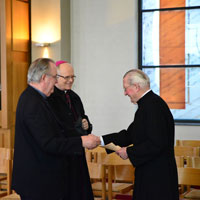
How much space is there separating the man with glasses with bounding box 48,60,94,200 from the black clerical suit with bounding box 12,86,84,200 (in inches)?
31.8

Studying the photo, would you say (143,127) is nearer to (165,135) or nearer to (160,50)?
(165,135)

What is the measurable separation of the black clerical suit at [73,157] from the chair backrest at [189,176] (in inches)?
39.5

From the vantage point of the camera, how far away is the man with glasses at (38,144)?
133 inches

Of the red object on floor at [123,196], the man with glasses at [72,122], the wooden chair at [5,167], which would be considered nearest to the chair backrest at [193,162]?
the red object on floor at [123,196]

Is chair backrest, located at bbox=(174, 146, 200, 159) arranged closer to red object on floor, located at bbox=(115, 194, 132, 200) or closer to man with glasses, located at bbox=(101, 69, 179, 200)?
red object on floor, located at bbox=(115, 194, 132, 200)

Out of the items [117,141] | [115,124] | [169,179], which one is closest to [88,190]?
[117,141]

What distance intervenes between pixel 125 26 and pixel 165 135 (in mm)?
5379

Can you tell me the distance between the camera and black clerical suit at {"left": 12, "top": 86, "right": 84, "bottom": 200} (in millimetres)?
3385

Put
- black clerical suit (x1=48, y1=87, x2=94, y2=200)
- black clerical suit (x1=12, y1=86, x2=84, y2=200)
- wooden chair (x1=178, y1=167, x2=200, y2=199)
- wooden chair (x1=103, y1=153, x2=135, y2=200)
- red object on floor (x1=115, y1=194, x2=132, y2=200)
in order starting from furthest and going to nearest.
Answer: red object on floor (x1=115, y1=194, x2=132, y2=200) → wooden chair (x1=103, y1=153, x2=135, y2=200) → wooden chair (x1=178, y1=167, x2=200, y2=199) → black clerical suit (x1=48, y1=87, x2=94, y2=200) → black clerical suit (x1=12, y1=86, x2=84, y2=200)

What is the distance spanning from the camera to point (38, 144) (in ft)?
11.2

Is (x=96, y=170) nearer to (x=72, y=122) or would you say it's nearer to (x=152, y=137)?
(x=72, y=122)

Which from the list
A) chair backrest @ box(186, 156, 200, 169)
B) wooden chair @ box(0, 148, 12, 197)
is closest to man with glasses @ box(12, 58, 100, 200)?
wooden chair @ box(0, 148, 12, 197)

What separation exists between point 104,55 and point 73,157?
496cm

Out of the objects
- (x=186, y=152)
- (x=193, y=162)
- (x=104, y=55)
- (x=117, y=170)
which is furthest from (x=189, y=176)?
(x=104, y=55)
